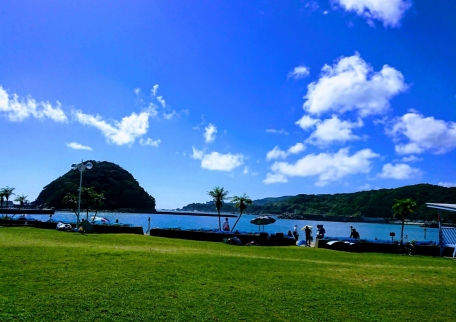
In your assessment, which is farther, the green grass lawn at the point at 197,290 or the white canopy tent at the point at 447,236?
the white canopy tent at the point at 447,236

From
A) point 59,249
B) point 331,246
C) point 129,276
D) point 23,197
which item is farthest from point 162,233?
point 23,197

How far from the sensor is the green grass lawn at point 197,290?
28.4ft

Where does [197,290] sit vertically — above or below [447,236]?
below

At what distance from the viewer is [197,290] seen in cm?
1080

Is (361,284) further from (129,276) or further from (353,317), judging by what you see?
(129,276)

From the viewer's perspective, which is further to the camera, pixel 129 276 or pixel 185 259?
pixel 185 259

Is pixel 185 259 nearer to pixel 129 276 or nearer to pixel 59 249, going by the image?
pixel 129 276

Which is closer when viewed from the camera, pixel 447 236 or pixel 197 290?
pixel 197 290

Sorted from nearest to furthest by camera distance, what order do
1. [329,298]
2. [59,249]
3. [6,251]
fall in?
[329,298]
[6,251]
[59,249]

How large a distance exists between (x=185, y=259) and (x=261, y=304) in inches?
258

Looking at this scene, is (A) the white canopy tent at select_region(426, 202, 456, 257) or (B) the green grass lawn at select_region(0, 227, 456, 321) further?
(A) the white canopy tent at select_region(426, 202, 456, 257)

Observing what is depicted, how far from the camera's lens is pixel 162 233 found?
32.4 meters

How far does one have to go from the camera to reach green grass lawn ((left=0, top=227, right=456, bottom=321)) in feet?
28.4

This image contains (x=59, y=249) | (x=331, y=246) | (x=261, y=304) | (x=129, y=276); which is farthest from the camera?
(x=331, y=246)
